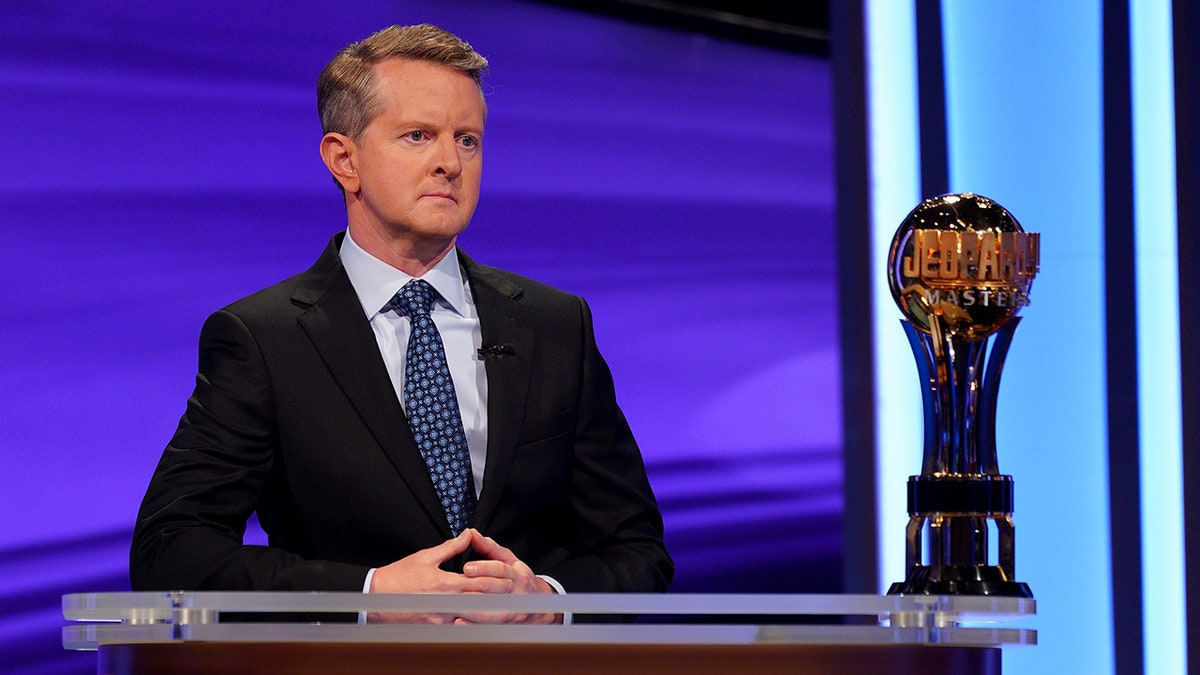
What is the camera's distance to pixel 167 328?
11.0ft

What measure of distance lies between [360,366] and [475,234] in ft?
5.43

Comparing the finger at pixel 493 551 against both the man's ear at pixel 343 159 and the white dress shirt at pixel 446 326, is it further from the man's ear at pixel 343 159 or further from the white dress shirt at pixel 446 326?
the man's ear at pixel 343 159

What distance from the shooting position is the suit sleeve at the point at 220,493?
177 cm

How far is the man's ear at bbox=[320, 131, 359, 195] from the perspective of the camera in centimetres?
212

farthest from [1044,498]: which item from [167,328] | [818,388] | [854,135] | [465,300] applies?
[167,328]

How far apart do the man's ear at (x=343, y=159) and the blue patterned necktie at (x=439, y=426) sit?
0.24 metres

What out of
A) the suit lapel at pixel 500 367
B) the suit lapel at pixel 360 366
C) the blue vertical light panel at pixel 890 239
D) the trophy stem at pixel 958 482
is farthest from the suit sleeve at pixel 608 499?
the blue vertical light panel at pixel 890 239

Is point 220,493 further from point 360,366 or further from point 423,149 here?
point 423,149

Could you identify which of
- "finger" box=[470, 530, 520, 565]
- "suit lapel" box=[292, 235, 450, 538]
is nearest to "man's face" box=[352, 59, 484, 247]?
"suit lapel" box=[292, 235, 450, 538]

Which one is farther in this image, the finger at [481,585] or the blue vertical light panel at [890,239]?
the blue vertical light panel at [890,239]

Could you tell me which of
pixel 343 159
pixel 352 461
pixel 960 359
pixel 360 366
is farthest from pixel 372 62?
pixel 960 359

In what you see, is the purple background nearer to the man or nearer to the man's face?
the man

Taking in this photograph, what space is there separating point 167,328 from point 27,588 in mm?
612

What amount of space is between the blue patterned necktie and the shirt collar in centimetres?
8
